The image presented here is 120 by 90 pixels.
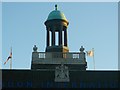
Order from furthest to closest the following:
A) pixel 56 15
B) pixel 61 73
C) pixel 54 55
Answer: pixel 56 15 → pixel 54 55 → pixel 61 73

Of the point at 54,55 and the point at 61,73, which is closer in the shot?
the point at 61,73

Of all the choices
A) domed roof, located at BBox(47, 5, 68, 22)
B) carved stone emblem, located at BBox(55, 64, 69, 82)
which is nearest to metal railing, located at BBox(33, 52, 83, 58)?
carved stone emblem, located at BBox(55, 64, 69, 82)

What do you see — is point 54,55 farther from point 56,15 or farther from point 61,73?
point 56,15

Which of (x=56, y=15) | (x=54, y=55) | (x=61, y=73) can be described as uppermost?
(x=56, y=15)

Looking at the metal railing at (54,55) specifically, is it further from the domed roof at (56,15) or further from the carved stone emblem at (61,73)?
the domed roof at (56,15)

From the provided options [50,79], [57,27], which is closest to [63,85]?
[50,79]

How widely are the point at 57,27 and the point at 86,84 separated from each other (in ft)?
36.0

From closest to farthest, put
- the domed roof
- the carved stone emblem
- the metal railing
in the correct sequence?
the carved stone emblem → the metal railing → the domed roof

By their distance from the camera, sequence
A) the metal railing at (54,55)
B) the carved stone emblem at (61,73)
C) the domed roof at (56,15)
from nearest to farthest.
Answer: the carved stone emblem at (61,73), the metal railing at (54,55), the domed roof at (56,15)

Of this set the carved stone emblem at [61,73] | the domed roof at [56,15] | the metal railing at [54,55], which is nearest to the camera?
the carved stone emblem at [61,73]

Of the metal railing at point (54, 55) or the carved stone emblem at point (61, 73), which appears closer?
the carved stone emblem at point (61, 73)

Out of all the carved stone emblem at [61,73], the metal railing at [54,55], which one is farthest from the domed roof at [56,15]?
the carved stone emblem at [61,73]

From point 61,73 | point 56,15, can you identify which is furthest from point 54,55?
point 56,15

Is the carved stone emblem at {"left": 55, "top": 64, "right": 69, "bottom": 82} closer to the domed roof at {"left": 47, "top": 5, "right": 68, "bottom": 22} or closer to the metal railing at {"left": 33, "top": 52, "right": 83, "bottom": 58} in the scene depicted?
the metal railing at {"left": 33, "top": 52, "right": 83, "bottom": 58}
